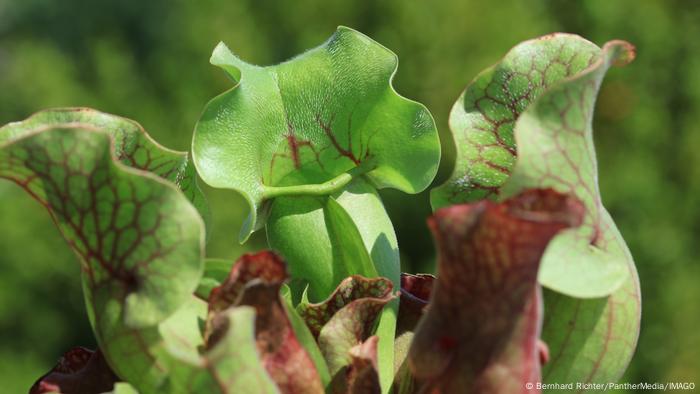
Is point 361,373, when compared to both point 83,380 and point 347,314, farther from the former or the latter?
point 83,380

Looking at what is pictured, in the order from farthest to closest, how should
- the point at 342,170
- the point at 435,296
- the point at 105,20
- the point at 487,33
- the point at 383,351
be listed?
the point at 105,20 → the point at 487,33 → the point at 342,170 → the point at 383,351 → the point at 435,296

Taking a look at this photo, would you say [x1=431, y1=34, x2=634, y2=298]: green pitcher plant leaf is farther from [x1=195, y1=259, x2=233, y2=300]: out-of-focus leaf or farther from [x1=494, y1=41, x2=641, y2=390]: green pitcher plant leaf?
[x1=195, y1=259, x2=233, y2=300]: out-of-focus leaf

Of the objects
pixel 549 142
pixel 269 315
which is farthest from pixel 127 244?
pixel 549 142

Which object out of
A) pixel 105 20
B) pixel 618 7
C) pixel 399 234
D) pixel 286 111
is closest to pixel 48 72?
pixel 399 234

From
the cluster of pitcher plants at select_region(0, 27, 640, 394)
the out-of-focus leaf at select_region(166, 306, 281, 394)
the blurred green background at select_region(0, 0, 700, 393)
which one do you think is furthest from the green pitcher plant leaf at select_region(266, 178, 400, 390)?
the blurred green background at select_region(0, 0, 700, 393)

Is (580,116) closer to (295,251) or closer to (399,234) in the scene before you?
(295,251)

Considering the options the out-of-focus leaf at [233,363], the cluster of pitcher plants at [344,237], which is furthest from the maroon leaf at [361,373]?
the out-of-focus leaf at [233,363]

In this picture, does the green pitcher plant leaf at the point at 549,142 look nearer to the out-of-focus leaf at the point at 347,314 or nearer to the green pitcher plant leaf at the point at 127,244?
the out-of-focus leaf at the point at 347,314
